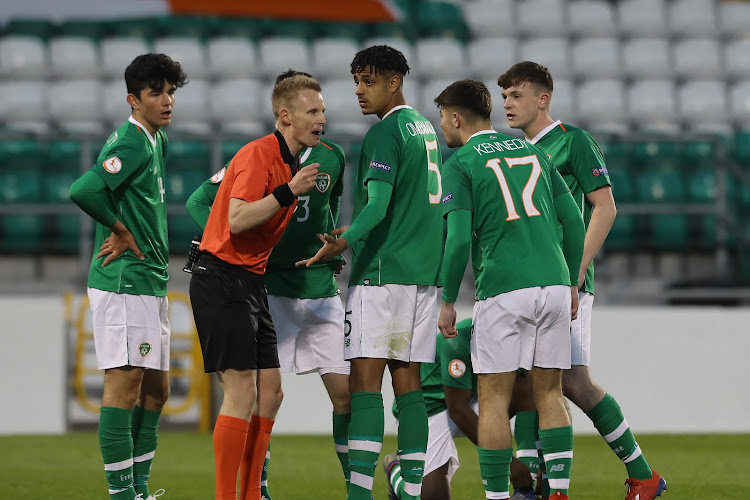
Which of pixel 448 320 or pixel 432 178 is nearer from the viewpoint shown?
pixel 448 320

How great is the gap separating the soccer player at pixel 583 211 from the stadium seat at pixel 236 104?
6881mm

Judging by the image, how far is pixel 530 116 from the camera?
17.5ft

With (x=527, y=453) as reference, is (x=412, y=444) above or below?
above

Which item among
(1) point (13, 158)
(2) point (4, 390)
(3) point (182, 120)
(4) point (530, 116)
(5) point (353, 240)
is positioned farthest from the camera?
(3) point (182, 120)

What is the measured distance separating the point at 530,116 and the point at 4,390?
19.2 ft

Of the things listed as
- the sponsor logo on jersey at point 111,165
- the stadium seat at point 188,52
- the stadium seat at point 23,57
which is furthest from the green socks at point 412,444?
the stadium seat at point 23,57

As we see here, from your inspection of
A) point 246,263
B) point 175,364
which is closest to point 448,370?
point 246,263

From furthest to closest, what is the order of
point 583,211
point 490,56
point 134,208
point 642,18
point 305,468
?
point 642,18 → point 490,56 → point 305,468 → point 583,211 → point 134,208

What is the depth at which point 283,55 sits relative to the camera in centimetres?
1299

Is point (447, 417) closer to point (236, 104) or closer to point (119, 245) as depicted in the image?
point (119, 245)

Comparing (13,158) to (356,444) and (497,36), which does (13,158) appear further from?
(356,444)

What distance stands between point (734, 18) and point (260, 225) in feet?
38.2

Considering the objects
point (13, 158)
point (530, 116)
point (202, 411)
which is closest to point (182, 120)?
point (13, 158)

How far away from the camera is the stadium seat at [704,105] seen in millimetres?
12773
